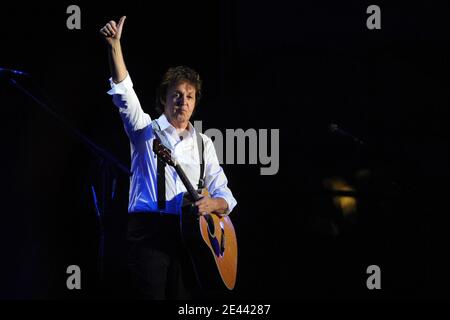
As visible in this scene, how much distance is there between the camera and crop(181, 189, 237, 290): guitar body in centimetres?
294

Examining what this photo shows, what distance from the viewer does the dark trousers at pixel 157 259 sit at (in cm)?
281

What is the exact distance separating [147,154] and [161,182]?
17cm

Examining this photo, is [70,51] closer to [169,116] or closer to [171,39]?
[171,39]

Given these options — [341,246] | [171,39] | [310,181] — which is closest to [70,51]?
[171,39]

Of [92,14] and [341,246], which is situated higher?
[92,14]

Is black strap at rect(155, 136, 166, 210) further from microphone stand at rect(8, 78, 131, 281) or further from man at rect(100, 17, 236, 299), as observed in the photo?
microphone stand at rect(8, 78, 131, 281)

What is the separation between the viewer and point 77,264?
404 centimetres

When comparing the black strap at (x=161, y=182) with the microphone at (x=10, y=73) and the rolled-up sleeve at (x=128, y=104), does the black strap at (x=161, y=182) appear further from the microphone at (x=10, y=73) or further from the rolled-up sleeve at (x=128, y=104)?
the microphone at (x=10, y=73)

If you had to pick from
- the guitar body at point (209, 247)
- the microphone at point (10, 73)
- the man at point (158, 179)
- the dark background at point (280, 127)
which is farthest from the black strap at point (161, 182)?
the dark background at point (280, 127)

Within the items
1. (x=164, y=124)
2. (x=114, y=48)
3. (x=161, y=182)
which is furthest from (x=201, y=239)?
(x=114, y=48)

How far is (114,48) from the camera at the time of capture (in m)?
2.84

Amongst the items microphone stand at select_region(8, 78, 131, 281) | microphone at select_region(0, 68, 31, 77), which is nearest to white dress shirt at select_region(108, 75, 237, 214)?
microphone stand at select_region(8, 78, 131, 281)

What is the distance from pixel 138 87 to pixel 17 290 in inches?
60.1
